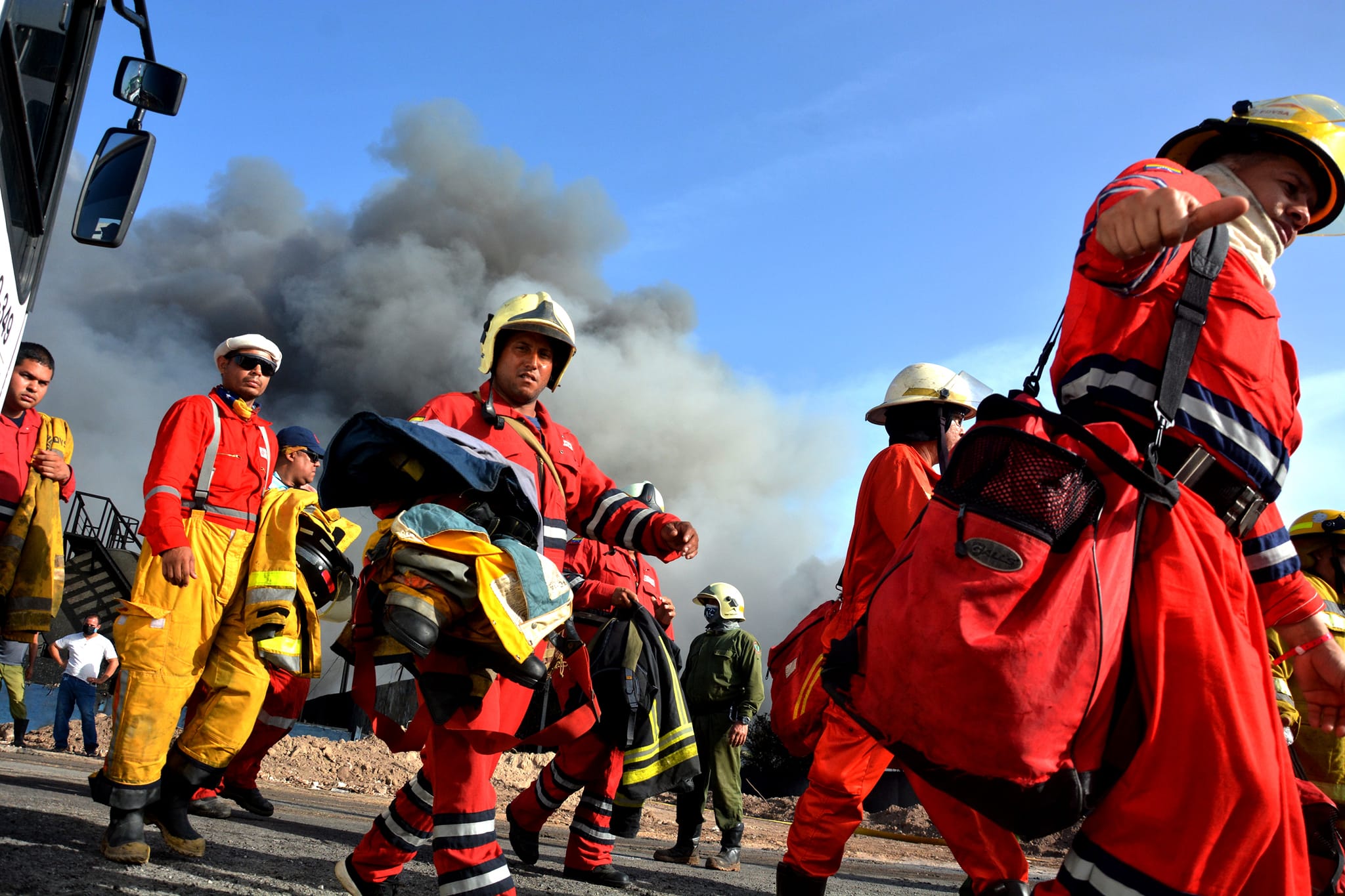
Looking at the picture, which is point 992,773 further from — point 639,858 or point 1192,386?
point 639,858

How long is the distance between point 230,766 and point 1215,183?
18.8 ft

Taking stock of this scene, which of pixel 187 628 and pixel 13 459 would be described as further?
pixel 13 459

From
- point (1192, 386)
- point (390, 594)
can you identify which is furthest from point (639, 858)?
point (1192, 386)

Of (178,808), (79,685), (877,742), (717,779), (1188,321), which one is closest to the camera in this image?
(1188,321)

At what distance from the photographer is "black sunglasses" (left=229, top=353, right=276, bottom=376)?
4789mm

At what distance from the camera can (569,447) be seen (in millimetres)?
3666

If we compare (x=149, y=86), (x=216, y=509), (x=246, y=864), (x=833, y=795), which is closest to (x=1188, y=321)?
(x=833, y=795)

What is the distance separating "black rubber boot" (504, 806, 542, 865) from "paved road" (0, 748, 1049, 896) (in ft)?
0.28

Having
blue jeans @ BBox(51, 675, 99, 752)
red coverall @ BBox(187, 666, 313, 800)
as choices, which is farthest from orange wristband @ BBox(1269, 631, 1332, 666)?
blue jeans @ BBox(51, 675, 99, 752)

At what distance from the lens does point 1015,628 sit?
151cm

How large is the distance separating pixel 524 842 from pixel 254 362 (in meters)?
2.70

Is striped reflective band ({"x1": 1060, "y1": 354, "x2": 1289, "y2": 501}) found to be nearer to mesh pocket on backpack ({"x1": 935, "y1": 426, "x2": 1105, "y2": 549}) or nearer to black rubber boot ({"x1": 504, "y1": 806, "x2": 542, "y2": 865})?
mesh pocket on backpack ({"x1": 935, "y1": 426, "x2": 1105, "y2": 549})

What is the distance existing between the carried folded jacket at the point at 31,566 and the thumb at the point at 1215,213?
520 cm

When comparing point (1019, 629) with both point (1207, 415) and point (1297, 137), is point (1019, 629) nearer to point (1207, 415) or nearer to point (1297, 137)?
point (1207, 415)
